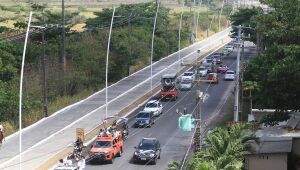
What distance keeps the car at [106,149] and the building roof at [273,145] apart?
1116cm

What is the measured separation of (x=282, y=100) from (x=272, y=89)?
0.98m

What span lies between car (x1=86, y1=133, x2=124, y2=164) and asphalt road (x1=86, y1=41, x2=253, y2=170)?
0.51 metres

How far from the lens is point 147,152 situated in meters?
41.5

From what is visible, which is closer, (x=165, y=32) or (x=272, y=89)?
(x=272, y=89)

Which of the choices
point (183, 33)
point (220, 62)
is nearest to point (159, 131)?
point (220, 62)

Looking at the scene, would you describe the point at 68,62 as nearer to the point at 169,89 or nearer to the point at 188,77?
the point at 169,89

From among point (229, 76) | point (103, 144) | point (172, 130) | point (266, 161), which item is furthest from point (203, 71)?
point (266, 161)

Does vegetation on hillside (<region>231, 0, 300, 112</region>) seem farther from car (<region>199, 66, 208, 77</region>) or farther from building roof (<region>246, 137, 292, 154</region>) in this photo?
car (<region>199, 66, 208, 77</region>)

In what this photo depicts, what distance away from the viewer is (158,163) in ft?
138

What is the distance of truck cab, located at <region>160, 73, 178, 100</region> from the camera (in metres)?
68.4

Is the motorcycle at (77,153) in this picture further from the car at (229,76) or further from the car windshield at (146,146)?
the car at (229,76)


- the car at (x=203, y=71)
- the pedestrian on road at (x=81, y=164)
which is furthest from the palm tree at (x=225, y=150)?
the car at (x=203, y=71)

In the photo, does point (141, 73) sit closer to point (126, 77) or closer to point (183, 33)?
point (126, 77)

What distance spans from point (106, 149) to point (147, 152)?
300 cm
